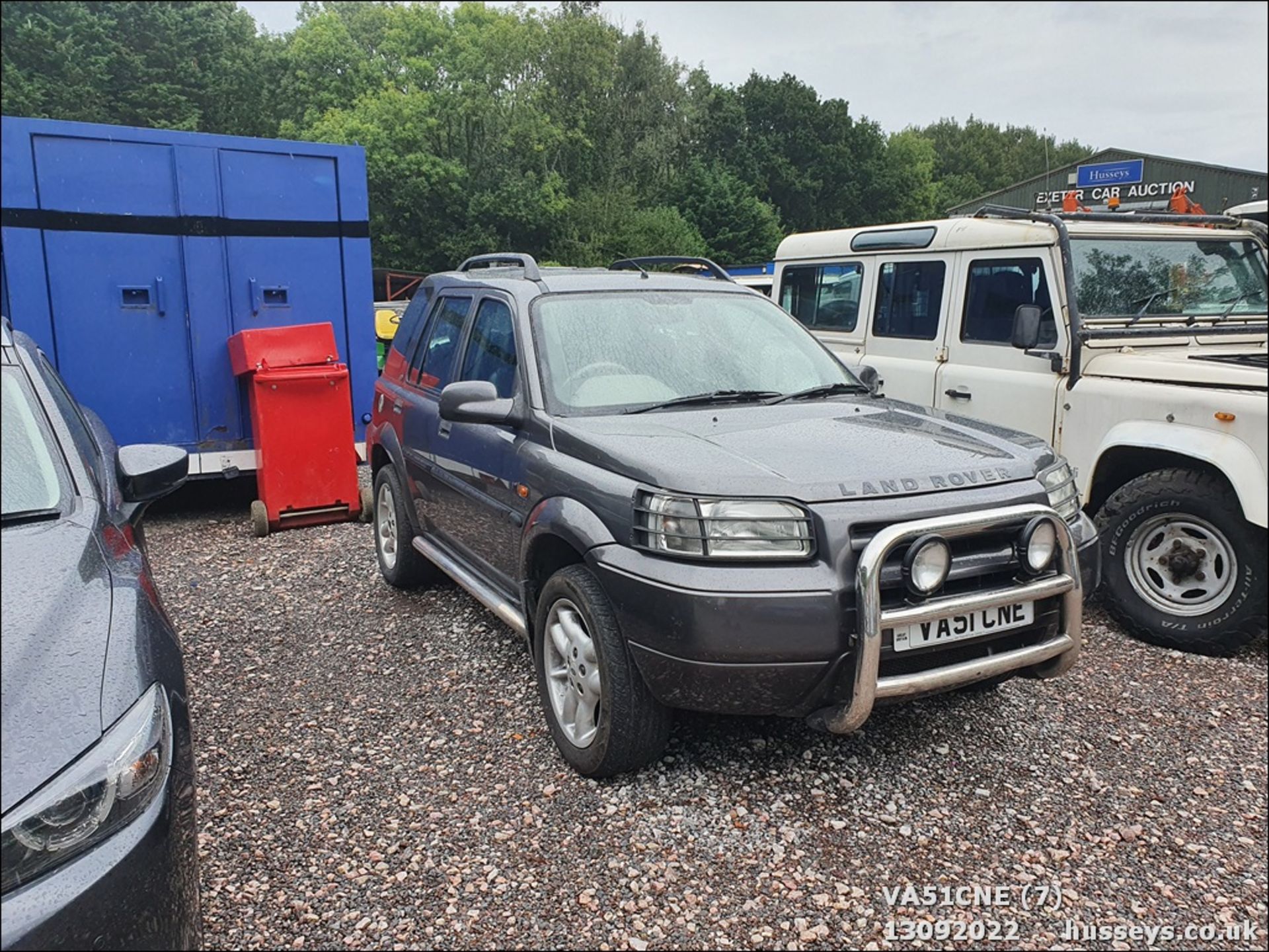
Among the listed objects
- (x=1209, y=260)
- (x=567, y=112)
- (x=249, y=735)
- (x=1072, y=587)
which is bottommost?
(x=249, y=735)

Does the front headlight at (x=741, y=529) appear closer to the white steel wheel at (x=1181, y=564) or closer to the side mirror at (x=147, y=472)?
the side mirror at (x=147, y=472)

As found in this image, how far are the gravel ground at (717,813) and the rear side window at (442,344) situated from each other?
4.69 ft

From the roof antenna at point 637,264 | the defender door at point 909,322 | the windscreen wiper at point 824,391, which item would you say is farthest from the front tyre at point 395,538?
the defender door at point 909,322

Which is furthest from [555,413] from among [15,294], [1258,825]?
[15,294]

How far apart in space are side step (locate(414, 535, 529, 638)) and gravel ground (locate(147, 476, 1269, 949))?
386 mm

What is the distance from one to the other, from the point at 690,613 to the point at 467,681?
1.74m

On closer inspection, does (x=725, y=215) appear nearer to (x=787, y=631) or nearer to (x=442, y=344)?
(x=442, y=344)

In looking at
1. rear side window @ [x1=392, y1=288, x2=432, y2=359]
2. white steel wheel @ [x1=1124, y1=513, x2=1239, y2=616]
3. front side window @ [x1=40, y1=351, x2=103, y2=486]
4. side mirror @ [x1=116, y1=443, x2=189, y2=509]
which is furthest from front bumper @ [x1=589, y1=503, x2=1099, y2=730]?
rear side window @ [x1=392, y1=288, x2=432, y2=359]

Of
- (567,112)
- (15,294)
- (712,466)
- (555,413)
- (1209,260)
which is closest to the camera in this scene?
(712,466)

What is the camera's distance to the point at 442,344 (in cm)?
478

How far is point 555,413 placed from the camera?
358 centimetres

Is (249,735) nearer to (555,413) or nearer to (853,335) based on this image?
(555,413)

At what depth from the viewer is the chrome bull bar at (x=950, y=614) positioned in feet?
8.94

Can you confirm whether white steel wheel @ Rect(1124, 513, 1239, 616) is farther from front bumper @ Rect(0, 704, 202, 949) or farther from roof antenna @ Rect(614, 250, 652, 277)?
front bumper @ Rect(0, 704, 202, 949)
